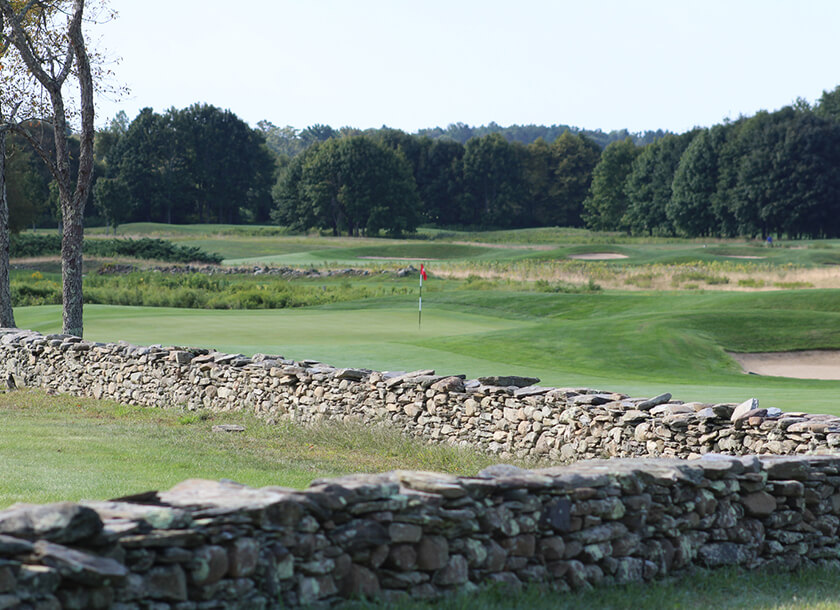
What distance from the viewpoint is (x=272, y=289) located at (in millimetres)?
38594

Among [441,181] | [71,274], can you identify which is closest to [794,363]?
[71,274]

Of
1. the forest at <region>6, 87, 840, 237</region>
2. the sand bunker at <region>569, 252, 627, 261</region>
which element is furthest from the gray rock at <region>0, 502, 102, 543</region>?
the forest at <region>6, 87, 840, 237</region>

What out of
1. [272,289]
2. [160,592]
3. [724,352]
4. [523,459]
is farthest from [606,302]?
[160,592]

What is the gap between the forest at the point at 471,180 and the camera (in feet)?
277

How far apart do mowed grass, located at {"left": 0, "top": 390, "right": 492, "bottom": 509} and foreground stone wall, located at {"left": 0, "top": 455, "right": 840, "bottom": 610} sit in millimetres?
3781

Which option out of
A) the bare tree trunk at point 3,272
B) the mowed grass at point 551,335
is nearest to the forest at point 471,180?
the mowed grass at point 551,335

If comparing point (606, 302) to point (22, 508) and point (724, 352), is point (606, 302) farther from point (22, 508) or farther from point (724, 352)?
point (22, 508)

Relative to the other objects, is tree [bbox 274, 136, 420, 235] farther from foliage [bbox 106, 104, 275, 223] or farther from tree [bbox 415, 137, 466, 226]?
tree [bbox 415, 137, 466, 226]

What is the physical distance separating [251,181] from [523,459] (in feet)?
328

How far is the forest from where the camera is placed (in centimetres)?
8456

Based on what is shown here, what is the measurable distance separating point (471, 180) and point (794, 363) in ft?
297

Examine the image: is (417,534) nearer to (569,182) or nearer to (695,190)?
(695,190)

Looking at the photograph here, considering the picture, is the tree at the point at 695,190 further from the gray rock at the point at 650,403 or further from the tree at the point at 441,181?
the gray rock at the point at 650,403

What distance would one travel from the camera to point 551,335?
22750 mm
